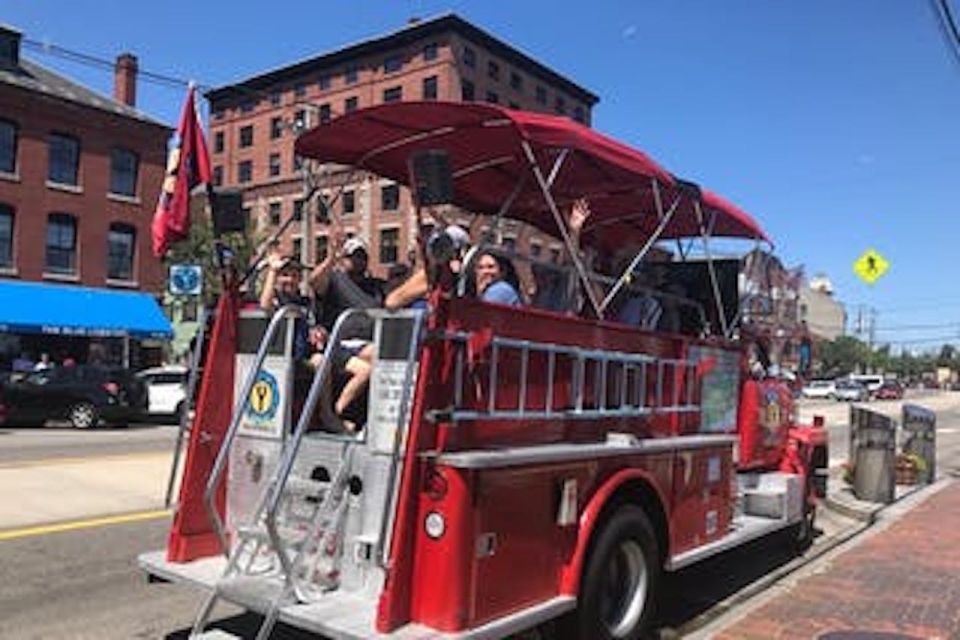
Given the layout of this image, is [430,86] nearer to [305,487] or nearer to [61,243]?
[61,243]

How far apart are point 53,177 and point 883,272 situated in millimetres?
27379

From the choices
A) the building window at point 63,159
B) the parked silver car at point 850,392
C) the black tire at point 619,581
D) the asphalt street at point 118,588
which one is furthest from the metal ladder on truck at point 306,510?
the parked silver car at point 850,392

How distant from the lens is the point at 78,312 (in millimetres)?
34094

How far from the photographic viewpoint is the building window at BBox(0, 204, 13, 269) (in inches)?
1347

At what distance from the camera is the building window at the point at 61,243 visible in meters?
35.8

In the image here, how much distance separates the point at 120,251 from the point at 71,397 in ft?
50.5

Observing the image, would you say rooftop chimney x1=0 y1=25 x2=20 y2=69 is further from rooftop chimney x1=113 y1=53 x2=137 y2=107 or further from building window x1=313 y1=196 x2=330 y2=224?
building window x1=313 y1=196 x2=330 y2=224

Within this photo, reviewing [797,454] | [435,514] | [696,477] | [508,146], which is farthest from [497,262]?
[797,454]

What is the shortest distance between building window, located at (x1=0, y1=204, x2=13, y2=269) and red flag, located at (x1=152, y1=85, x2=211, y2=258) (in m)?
31.0

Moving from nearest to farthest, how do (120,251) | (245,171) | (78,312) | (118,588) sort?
1. (118,588)
2. (78,312)
3. (120,251)
4. (245,171)

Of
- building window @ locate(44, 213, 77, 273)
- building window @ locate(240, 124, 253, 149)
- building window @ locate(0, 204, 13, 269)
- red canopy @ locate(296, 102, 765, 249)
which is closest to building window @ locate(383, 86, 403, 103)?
building window @ locate(240, 124, 253, 149)

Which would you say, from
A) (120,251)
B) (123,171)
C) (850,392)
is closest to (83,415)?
(120,251)

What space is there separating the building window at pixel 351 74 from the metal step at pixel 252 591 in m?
74.2

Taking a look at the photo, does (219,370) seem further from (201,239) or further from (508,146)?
(201,239)
